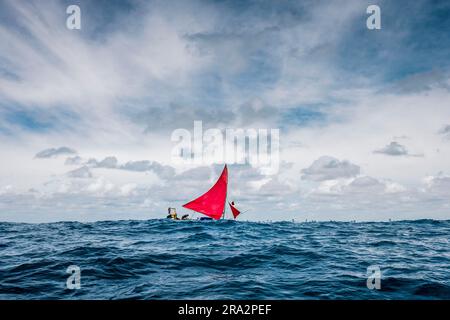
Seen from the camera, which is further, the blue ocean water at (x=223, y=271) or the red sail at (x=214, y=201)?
the red sail at (x=214, y=201)

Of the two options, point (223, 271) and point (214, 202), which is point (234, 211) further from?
point (223, 271)

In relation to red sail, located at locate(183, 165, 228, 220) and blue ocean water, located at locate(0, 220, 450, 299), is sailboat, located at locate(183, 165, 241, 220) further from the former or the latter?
blue ocean water, located at locate(0, 220, 450, 299)

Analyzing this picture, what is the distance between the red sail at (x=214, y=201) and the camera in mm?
45625

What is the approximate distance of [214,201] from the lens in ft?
157

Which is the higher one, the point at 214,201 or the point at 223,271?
the point at 214,201

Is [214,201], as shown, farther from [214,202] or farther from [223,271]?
[223,271]

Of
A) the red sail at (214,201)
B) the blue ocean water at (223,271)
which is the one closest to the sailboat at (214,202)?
the red sail at (214,201)

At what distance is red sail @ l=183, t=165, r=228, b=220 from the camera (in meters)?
45.6

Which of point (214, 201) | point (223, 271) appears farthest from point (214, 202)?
point (223, 271)

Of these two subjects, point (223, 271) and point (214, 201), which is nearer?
point (223, 271)

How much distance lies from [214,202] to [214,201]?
156 mm

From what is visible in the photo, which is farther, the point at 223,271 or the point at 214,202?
the point at 214,202

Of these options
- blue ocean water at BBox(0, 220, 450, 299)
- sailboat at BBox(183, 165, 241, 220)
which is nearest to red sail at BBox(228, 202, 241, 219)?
sailboat at BBox(183, 165, 241, 220)

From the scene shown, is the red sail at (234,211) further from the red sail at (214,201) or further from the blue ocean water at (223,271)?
the blue ocean water at (223,271)
